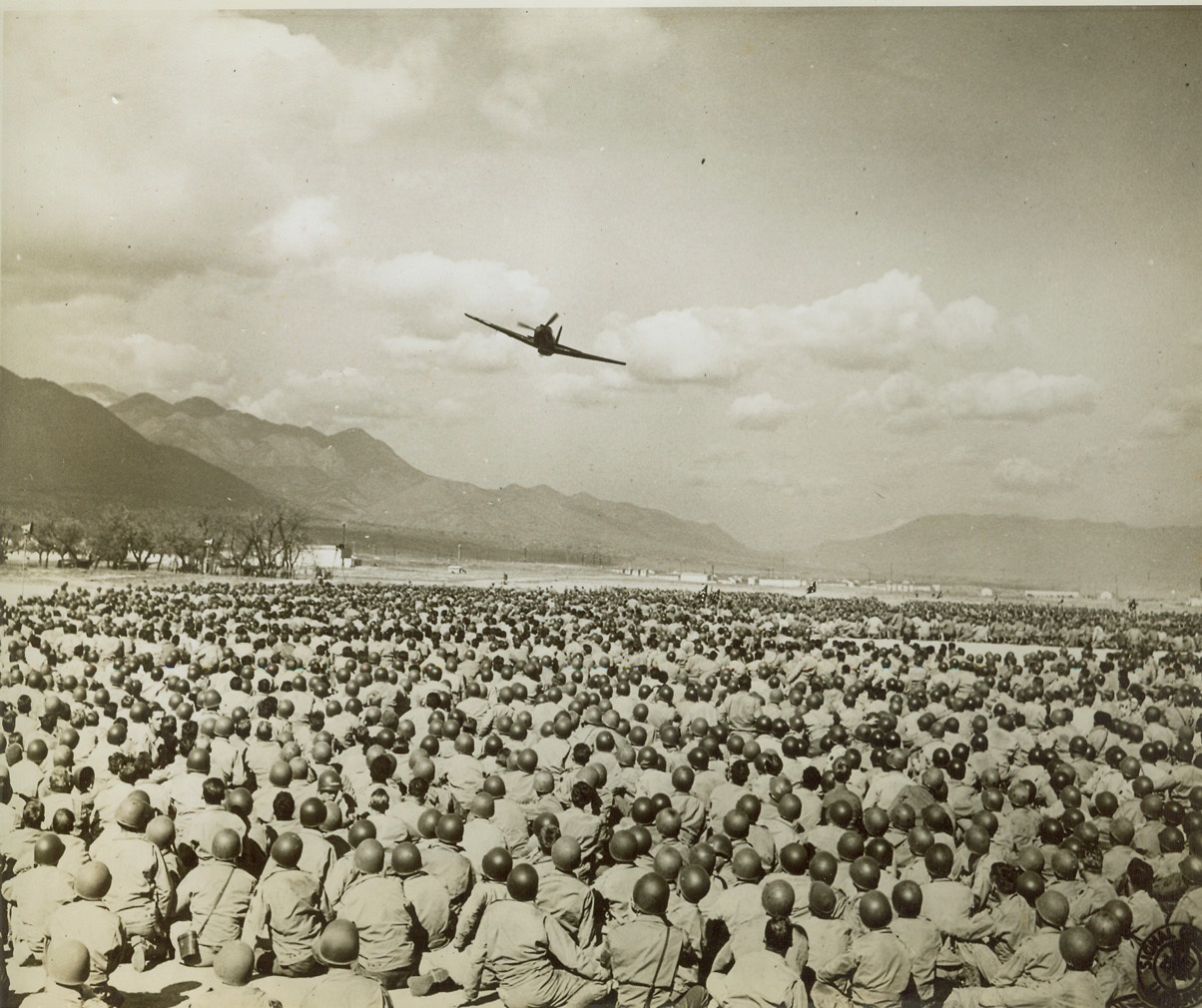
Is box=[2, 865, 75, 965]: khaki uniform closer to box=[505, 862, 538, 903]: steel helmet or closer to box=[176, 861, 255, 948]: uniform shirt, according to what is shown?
box=[176, 861, 255, 948]: uniform shirt

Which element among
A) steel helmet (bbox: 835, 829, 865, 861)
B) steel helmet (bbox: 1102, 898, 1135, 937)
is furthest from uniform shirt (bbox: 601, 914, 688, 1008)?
steel helmet (bbox: 1102, 898, 1135, 937)

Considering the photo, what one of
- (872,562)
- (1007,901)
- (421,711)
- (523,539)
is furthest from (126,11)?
(523,539)

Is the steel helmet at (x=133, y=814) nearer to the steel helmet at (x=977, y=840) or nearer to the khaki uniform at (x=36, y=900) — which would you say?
the khaki uniform at (x=36, y=900)

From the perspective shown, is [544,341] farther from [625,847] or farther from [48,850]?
[48,850]

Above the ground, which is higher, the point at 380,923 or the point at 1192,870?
the point at 1192,870

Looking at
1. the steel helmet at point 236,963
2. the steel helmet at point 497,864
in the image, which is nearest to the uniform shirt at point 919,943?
the steel helmet at point 497,864

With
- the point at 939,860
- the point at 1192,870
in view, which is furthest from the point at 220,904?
the point at 1192,870
